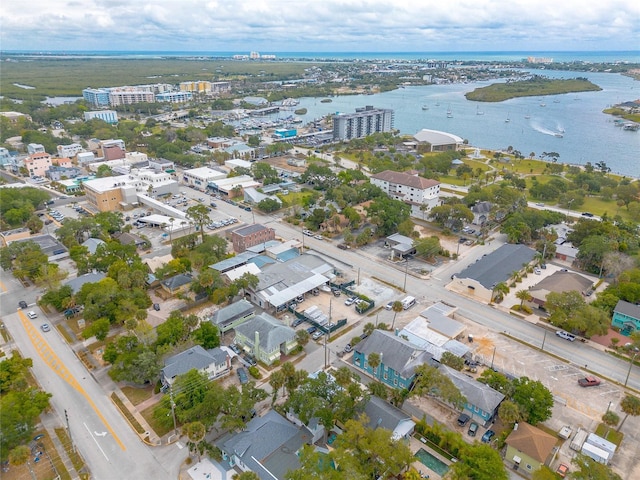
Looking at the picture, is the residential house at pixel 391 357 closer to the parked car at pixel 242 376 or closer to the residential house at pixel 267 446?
the residential house at pixel 267 446

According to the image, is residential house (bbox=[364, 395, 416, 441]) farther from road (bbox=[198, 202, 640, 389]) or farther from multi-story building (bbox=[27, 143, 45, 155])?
multi-story building (bbox=[27, 143, 45, 155])

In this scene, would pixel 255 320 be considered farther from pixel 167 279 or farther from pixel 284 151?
pixel 284 151

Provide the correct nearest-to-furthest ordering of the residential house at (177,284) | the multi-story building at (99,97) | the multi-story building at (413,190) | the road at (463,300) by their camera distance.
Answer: the road at (463,300) → the residential house at (177,284) → the multi-story building at (413,190) → the multi-story building at (99,97)

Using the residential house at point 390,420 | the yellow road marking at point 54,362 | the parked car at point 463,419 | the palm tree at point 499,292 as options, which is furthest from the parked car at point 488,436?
the yellow road marking at point 54,362

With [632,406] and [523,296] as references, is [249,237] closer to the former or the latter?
[523,296]

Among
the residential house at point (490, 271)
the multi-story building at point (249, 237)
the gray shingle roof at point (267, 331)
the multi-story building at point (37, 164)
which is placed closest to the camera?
the gray shingle roof at point (267, 331)

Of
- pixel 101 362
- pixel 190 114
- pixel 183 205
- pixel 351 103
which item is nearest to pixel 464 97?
pixel 351 103
